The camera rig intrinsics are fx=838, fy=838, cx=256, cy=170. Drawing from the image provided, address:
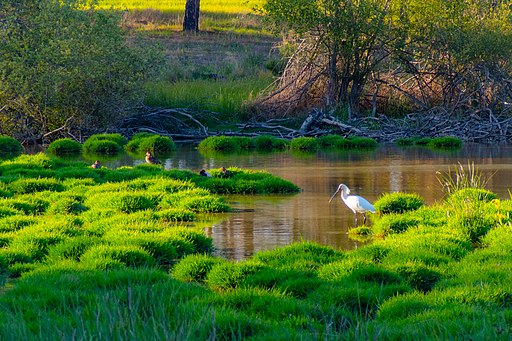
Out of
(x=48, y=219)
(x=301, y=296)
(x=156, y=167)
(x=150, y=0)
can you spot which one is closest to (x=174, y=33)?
(x=150, y=0)

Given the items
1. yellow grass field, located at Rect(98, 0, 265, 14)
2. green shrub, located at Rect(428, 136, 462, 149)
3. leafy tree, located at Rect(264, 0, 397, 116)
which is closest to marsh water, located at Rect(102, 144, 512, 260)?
green shrub, located at Rect(428, 136, 462, 149)

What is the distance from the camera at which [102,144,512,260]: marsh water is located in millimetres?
14086

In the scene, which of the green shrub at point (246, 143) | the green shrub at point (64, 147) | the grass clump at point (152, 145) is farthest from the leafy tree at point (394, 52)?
the green shrub at point (64, 147)

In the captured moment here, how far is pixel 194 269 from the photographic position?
10930 millimetres

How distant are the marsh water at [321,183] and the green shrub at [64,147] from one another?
10.1ft

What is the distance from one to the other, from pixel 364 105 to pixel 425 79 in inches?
117

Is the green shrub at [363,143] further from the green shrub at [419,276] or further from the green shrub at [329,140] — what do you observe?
the green shrub at [419,276]

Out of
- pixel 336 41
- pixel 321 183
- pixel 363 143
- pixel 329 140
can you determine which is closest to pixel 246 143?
pixel 329 140

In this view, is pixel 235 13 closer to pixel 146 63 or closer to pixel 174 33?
pixel 174 33

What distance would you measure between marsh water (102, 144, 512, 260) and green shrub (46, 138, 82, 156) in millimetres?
3068

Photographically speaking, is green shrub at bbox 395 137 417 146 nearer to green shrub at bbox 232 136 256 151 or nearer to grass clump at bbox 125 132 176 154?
green shrub at bbox 232 136 256 151

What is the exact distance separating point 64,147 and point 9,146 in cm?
194

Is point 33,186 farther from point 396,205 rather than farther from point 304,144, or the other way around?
point 304,144

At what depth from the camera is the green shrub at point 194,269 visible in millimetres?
10852
